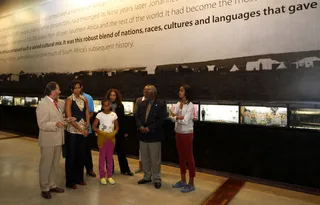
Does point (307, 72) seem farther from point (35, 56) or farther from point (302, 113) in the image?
point (35, 56)

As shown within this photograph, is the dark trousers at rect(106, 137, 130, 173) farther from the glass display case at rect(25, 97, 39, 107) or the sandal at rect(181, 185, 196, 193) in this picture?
the glass display case at rect(25, 97, 39, 107)

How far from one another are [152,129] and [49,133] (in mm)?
1417

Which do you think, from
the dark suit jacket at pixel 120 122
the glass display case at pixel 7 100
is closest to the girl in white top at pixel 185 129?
the dark suit jacket at pixel 120 122

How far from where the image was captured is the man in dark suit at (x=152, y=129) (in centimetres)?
391

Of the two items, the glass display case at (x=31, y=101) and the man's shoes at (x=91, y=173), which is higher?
the glass display case at (x=31, y=101)

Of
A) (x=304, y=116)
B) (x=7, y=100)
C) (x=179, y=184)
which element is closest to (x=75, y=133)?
(x=179, y=184)

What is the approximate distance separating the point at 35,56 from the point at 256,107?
6.90 metres

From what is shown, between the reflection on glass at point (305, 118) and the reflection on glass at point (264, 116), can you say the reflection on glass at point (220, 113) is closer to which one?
the reflection on glass at point (264, 116)

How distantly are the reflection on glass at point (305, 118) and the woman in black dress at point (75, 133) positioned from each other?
3.11 meters

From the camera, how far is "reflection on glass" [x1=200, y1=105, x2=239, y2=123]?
4.49 meters

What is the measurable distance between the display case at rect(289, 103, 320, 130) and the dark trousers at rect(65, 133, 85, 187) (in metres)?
3.17

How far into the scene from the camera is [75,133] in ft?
12.8

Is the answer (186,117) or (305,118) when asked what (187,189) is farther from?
(305,118)

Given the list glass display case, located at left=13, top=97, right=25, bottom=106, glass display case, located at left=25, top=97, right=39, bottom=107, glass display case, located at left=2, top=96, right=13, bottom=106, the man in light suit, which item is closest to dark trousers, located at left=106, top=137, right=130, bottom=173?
the man in light suit
